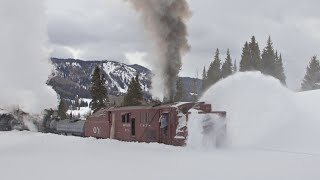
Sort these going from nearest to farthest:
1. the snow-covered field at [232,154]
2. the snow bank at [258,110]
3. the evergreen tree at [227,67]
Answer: the snow-covered field at [232,154]
the snow bank at [258,110]
the evergreen tree at [227,67]

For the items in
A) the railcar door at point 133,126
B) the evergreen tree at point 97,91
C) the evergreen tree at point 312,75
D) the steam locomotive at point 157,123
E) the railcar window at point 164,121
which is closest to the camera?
the steam locomotive at point 157,123

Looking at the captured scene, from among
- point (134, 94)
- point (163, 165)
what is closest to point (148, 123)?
point (163, 165)

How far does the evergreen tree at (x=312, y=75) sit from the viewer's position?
3270 inches

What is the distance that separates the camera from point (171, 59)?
29047mm

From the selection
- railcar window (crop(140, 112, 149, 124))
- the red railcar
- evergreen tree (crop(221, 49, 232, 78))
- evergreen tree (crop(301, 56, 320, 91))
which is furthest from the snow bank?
evergreen tree (crop(221, 49, 232, 78))

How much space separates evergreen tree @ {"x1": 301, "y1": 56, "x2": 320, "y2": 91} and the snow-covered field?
51.8 m

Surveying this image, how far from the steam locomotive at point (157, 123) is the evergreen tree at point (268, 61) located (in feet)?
155

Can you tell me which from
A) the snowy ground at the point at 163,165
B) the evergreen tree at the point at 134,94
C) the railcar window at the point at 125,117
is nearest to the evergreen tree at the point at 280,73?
the evergreen tree at the point at 134,94

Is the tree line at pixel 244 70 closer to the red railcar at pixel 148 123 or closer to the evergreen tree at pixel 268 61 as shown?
the evergreen tree at pixel 268 61

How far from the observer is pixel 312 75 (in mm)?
84188

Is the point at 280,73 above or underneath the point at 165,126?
above

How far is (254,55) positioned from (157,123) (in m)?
57.6

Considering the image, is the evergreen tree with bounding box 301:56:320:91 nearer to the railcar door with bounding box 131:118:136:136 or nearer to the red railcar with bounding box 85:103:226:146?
the red railcar with bounding box 85:103:226:146

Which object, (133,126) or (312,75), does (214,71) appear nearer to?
(312,75)
